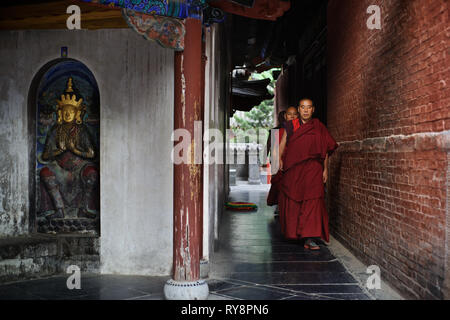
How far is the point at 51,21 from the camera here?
434 centimetres

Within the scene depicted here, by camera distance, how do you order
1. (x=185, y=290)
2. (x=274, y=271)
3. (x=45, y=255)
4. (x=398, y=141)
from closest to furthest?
(x=185, y=290), (x=398, y=141), (x=45, y=255), (x=274, y=271)

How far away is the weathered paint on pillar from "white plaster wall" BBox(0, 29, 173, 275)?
0.75m

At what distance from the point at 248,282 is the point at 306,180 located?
197 cm

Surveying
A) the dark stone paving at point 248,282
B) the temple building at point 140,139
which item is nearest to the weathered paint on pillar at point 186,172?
the temple building at point 140,139

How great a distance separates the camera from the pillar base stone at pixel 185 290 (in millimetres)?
3461

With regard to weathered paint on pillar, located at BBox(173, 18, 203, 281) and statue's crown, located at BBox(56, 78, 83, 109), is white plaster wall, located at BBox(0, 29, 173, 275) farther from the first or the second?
weathered paint on pillar, located at BBox(173, 18, 203, 281)

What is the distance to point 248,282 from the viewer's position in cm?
407

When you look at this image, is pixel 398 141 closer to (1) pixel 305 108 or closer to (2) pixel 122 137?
(1) pixel 305 108

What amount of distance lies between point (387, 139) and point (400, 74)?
58cm

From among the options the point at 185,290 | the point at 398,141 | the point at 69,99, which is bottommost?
the point at 185,290

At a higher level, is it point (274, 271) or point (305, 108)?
point (305, 108)

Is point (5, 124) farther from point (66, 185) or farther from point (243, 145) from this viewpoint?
point (243, 145)

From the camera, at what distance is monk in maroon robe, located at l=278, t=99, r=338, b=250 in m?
5.62

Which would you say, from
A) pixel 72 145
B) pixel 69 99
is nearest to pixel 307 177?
pixel 72 145
